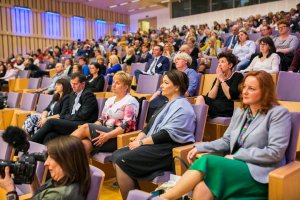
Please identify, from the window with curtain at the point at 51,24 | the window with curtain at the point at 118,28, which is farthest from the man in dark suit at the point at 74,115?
the window with curtain at the point at 118,28

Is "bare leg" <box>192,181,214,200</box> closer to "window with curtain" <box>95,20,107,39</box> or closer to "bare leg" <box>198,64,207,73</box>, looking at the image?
"bare leg" <box>198,64,207,73</box>

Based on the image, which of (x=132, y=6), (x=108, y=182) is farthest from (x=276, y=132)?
(x=132, y=6)

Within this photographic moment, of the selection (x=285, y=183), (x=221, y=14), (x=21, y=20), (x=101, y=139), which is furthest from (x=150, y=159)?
(x=21, y=20)

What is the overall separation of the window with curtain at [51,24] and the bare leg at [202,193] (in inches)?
545

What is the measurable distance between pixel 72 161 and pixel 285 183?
3.22 feet

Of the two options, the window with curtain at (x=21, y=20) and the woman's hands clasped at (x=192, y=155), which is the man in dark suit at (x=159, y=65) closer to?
the woman's hands clasped at (x=192, y=155)

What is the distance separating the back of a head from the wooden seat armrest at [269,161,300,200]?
2.82 ft

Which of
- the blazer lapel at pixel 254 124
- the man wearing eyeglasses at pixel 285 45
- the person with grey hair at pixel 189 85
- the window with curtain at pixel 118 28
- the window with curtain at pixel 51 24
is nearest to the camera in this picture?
the blazer lapel at pixel 254 124

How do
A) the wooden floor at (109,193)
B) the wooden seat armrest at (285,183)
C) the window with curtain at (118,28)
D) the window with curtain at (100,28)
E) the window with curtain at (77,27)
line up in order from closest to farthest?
Answer: the wooden seat armrest at (285,183)
the wooden floor at (109,193)
the window with curtain at (77,27)
the window with curtain at (100,28)
the window with curtain at (118,28)

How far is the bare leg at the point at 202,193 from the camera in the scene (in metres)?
1.57

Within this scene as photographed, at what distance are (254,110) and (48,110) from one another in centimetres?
270

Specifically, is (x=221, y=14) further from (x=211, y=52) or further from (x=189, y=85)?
(x=189, y=85)

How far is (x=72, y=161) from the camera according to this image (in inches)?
52.1

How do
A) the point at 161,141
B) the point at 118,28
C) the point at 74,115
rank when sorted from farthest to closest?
the point at 118,28, the point at 74,115, the point at 161,141
